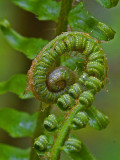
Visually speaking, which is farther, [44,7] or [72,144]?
[44,7]

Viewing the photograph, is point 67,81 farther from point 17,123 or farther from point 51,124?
point 17,123

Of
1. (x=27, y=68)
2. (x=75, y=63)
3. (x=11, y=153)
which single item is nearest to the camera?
(x=75, y=63)

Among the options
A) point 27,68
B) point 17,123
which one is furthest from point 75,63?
point 27,68

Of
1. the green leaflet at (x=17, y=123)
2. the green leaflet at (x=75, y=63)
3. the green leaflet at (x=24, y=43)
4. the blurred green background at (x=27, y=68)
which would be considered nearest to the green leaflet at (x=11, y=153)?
the green leaflet at (x=17, y=123)

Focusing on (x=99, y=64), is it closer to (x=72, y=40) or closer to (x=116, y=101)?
(x=72, y=40)

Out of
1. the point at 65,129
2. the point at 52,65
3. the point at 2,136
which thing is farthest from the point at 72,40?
the point at 2,136

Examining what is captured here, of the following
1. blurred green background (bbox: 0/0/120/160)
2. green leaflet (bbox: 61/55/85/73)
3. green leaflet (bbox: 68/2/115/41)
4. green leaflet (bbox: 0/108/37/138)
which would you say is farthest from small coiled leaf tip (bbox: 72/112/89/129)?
blurred green background (bbox: 0/0/120/160)
